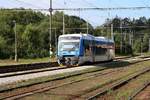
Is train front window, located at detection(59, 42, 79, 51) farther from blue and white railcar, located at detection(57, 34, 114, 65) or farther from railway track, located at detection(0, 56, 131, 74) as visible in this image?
railway track, located at detection(0, 56, 131, 74)

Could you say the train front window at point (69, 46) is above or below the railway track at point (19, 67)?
above

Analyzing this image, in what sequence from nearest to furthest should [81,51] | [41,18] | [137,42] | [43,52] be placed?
1. [81,51]
2. [43,52]
3. [41,18]
4. [137,42]

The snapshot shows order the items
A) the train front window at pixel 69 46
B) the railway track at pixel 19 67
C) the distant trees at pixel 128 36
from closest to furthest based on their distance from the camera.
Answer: the railway track at pixel 19 67
the train front window at pixel 69 46
the distant trees at pixel 128 36

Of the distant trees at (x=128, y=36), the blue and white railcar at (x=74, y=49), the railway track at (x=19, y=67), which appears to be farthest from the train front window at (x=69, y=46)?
the distant trees at (x=128, y=36)

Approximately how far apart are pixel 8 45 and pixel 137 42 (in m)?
86.9

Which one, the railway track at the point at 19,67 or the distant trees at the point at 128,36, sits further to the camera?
the distant trees at the point at 128,36

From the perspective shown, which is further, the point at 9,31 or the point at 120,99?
the point at 9,31

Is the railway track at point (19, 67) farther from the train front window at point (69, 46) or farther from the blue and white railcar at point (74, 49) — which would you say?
the train front window at point (69, 46)

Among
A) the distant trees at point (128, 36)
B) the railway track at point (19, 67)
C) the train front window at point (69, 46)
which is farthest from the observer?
the distant trees at point (128, 36)

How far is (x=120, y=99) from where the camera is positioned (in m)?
14.9

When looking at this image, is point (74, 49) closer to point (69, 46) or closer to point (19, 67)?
point (69, 46)

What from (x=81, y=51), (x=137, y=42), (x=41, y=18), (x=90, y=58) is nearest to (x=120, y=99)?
(x=81, y=51)

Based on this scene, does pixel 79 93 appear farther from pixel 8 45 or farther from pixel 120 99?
pixel 8 45

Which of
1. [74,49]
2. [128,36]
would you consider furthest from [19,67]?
[128,36]
